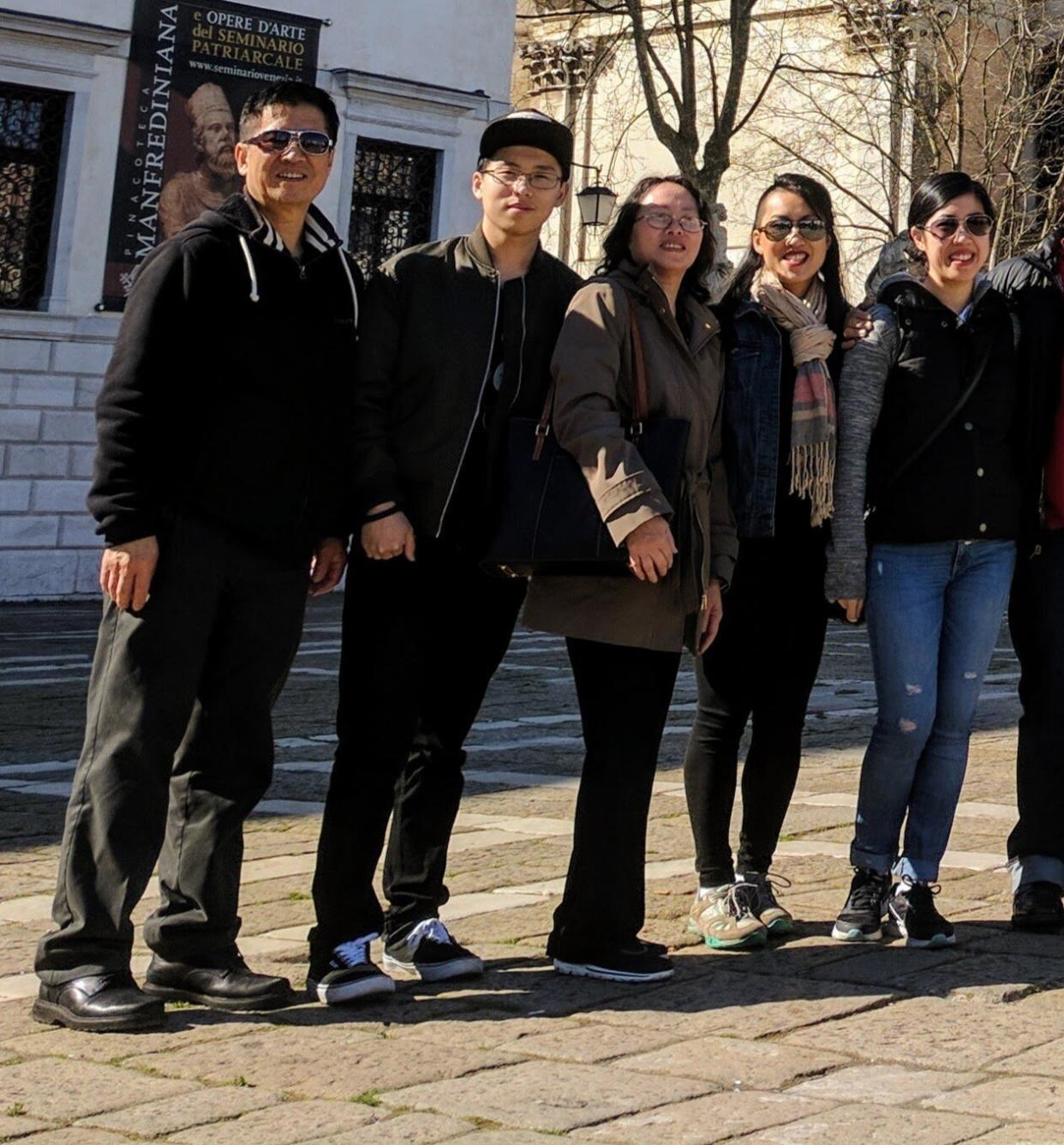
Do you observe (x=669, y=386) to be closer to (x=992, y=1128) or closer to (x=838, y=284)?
(x=838, y=284)

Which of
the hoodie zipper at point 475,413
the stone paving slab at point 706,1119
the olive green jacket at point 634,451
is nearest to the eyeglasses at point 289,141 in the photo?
the hoodie zipper at point 475,413

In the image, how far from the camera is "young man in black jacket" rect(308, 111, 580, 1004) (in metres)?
5.51

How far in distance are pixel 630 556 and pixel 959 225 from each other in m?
1.47

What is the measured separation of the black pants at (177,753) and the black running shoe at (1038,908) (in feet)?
7.28

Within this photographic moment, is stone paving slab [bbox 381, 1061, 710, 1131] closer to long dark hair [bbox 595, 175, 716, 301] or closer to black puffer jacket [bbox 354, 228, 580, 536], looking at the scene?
black puffer jacket [bbox 354, 228, 580, 536]

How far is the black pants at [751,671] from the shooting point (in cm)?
617

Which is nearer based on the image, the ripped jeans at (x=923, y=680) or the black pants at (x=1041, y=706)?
the ripped jeans at (x=923, y=680)

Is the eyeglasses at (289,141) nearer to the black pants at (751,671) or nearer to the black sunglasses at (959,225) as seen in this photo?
the black pants at (751,671)

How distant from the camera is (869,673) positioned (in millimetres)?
14562

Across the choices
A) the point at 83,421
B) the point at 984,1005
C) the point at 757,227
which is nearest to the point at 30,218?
the point at 83,421

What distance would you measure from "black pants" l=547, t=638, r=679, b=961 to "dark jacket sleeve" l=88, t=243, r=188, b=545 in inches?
47.1

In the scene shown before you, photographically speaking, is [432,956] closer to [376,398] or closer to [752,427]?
[376,398]

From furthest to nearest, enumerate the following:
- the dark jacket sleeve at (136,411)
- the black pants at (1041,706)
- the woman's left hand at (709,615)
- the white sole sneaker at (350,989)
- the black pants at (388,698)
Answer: the black pants at (1041,706) → the woman's left hand at (709,615) → the black pants at (388,698) → the white sole sneaker at (350,989) → the dark jacket sleeve at (136,411)

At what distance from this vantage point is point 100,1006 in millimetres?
5047
